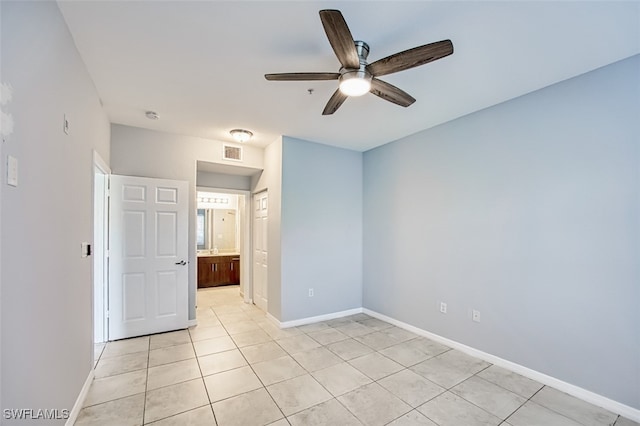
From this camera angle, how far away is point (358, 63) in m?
1.87

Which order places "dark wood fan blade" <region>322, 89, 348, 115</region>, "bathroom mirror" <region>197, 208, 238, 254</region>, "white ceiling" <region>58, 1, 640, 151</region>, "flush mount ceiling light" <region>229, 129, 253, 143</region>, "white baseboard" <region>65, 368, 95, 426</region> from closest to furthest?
"white ceiling" <region>58, 1, 640, 151</region> < "white baseboard" <region>65, 368, 95, 426</region> < "dark wood fan blade" <region>322, 89, 348, 115</region> < "flush mount ceiling light" <region>229, 129, 253, 143</region> < "bathroom mirror" <region>197, 208, 238, 254</region>

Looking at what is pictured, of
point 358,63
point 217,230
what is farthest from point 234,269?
point 358,63

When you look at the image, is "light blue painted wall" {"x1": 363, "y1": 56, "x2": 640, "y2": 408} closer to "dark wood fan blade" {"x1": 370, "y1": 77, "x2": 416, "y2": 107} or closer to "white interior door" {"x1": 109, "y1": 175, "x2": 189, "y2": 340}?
"dark wood fan blade" {"x1": 370, "y1": 77, "x2": 416, "y2": 107}

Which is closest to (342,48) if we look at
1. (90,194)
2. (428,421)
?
(90,194)

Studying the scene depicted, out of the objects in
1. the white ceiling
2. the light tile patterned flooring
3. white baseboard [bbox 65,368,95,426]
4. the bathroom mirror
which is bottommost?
the light tile patterned flooring

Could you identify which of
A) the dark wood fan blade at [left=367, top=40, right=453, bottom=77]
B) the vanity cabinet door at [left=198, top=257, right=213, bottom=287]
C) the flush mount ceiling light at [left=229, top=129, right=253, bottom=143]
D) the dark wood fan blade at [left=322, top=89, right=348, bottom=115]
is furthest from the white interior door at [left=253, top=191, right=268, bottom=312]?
the dark wood fan blade at [left=367, top=40, right=453, bottom=77]

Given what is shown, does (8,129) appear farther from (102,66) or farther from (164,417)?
(164,417)

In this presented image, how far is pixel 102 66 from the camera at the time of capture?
2.33 meters

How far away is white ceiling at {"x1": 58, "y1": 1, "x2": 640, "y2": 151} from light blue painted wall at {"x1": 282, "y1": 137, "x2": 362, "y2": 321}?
3.78 ft

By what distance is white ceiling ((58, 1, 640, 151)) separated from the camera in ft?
5.72

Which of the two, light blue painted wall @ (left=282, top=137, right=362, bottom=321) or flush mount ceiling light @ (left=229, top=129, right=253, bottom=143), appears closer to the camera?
flush mount ceiling light @ (left=229, top=129, right=253, bottom=143)

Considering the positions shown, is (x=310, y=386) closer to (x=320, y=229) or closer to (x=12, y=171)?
(x=320, y=229)

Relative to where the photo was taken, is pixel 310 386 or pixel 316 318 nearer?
pixel 310 386

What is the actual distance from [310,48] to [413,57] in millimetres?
761
